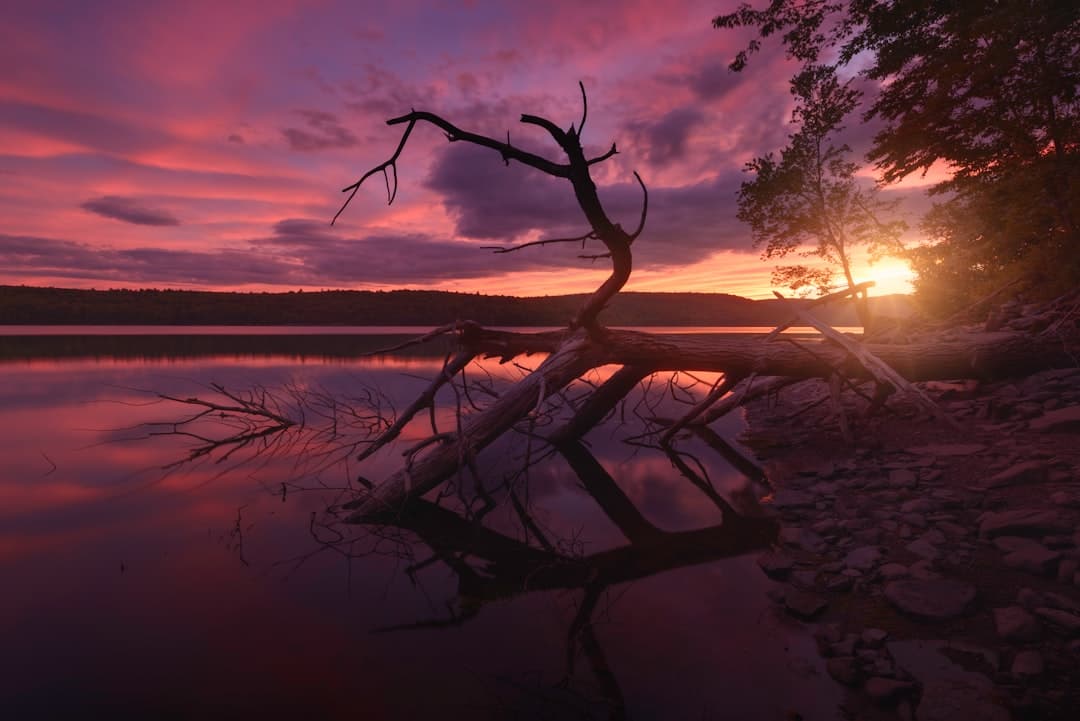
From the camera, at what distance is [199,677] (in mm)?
3566

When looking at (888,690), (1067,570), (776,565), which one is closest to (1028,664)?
(888,690)

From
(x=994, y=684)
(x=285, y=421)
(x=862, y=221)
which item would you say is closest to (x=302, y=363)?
(x=285, y=421)

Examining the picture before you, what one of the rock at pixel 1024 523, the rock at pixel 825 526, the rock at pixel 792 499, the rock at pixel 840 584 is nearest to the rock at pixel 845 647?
the rock at pixel 840 584

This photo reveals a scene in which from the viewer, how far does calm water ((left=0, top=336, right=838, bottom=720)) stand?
10.9 ft

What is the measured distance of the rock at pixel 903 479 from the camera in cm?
611

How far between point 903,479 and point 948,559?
6.81 feet

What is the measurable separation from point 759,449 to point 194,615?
912 cm

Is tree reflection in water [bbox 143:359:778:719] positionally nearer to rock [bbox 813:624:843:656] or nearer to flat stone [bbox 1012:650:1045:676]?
rock [bbox 813:624:843:656]

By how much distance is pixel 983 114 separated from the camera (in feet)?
43.4

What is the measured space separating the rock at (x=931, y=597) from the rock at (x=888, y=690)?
894 millimetres

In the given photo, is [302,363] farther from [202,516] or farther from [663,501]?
[663,501]

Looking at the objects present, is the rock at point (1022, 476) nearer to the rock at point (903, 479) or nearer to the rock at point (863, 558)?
the rock at point (903, 479)

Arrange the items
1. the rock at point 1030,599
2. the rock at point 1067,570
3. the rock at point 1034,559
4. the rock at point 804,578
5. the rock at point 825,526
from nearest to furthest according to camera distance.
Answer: the rock at point 1030,599
the rock at point 1067,570
the rock at point 1034,559
the rock at point 804,578
the rock at point 825,526

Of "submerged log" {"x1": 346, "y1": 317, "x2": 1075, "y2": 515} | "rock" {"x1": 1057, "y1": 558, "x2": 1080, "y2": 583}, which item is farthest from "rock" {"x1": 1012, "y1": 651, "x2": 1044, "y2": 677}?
"submerged log" {"x1": 346, "y1": 317, "x2": 1075, "y2": 515}
